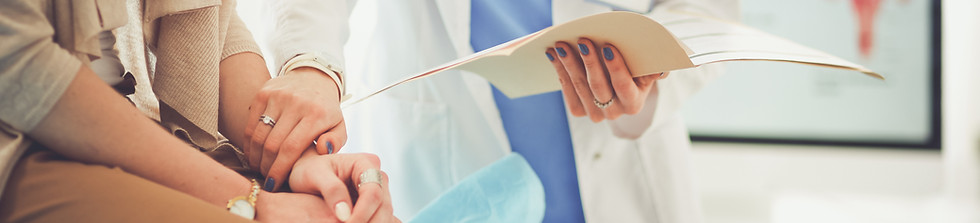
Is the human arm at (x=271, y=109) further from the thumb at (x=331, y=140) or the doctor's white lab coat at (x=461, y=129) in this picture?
the doctor's white lab coat at (x=461, y=129)

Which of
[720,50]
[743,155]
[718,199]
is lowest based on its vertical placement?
[718,199]

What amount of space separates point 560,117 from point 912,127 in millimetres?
1736

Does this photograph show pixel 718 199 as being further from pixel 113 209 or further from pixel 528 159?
pixel 113 209

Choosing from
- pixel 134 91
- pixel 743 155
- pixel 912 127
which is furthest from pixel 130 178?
pixel 912 127

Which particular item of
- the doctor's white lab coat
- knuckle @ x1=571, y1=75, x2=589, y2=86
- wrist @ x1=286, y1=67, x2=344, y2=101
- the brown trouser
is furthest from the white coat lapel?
the brown trouser

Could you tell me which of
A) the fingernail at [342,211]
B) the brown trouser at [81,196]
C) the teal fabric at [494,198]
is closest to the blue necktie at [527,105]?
the teal fabric at [494,198]

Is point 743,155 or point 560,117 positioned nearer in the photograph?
point 560,117

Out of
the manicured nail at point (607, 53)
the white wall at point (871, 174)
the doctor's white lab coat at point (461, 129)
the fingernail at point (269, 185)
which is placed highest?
the manicured nail at point (607, 53)

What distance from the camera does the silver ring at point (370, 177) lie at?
49 centimetres

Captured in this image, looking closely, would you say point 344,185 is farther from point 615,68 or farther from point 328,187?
point 615,68

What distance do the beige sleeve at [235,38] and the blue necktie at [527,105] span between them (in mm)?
451

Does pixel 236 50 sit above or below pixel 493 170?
above

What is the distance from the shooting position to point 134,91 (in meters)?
0.50

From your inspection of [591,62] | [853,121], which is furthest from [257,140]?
[853,121]
